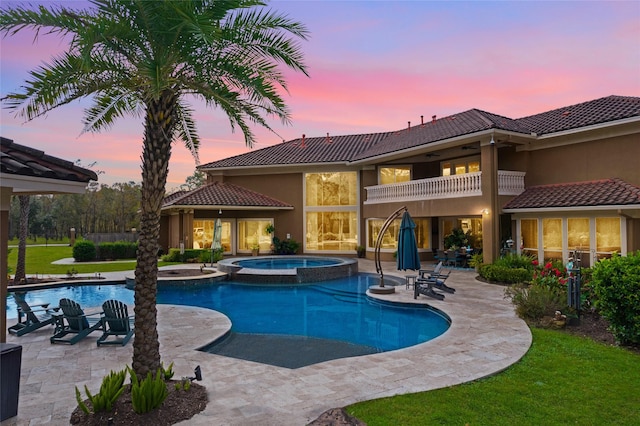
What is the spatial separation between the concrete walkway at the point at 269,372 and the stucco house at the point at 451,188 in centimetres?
854

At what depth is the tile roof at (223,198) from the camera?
26000 mm

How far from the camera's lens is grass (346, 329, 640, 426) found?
204 inches

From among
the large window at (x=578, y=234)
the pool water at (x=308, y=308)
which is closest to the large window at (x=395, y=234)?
the pool water at (x=308, y=308)

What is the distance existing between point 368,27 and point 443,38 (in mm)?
4431

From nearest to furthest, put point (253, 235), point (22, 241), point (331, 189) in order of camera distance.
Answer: point (22, 241)
point (331, 189)
point (253, 235)

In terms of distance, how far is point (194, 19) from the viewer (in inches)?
187

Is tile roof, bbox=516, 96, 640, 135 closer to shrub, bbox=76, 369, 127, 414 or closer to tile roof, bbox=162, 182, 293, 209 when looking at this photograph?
tile roof, bbox=162, 182, 293, 209

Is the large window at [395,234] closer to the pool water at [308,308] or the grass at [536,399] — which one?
the pool water at [308,308]

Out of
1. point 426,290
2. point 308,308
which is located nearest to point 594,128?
point 426,290

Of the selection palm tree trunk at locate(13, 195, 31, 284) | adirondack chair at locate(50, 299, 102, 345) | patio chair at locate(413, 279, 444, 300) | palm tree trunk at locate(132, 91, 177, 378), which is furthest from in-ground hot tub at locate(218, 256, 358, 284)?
palm tree trunk at locate(132, 91, 177, 378)

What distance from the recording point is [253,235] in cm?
2916

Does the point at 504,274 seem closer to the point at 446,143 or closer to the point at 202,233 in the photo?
the point at 446,143

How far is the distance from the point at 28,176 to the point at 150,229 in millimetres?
1516

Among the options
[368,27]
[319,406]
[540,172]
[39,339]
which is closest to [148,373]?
[319,406]
